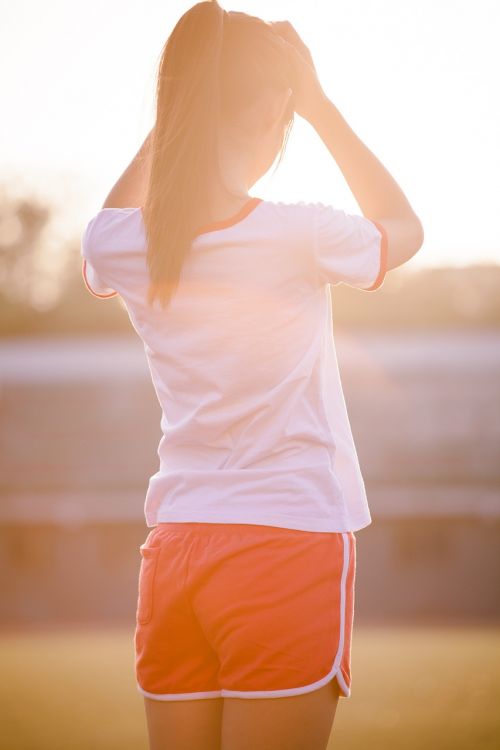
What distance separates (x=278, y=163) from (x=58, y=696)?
6.00 metres

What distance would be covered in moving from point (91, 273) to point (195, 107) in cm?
32

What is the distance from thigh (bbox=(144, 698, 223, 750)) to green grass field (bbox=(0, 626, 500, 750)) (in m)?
3.66

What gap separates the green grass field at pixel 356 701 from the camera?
535cm

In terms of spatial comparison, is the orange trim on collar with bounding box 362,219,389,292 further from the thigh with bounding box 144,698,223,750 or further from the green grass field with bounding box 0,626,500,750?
the green grass field with bounding box 0,626,500,750

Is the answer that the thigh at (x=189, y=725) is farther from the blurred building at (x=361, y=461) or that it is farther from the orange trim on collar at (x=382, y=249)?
the blurred building at (x=361, y=461)

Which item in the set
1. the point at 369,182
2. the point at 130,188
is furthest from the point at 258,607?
the point at 130,188

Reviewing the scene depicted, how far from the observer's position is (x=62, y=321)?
3038cm

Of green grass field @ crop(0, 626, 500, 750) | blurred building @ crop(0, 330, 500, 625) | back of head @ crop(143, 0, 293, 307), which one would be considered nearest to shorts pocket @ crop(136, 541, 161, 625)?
back of head @ crop(143, 0, 293, 307)

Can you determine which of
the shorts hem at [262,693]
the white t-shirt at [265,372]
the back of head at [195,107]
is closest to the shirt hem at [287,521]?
the white t-shirt at [265,372]

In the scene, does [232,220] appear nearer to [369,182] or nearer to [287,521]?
[369,182]

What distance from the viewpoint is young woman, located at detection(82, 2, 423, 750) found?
156cm

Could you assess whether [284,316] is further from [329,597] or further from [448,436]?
[448,436]

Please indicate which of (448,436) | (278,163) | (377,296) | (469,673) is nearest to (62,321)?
(377,296)

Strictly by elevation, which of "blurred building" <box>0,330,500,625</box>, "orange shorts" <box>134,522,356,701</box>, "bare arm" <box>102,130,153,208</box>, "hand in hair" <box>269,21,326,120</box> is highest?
"hand in hair" <box>269,21,326,120</box>
